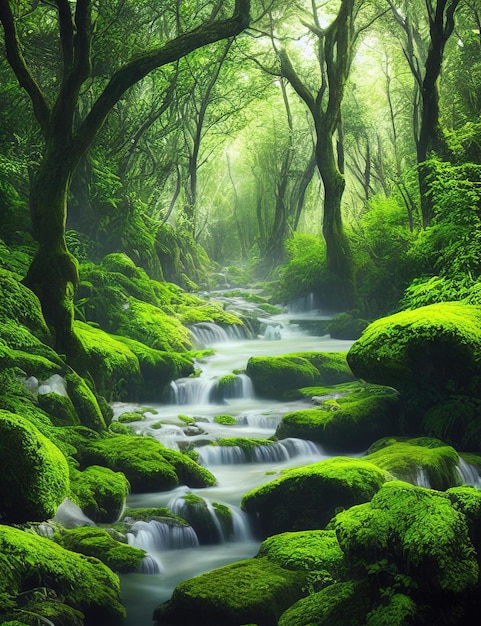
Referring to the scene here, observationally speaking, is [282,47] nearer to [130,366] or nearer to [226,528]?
[130,366]

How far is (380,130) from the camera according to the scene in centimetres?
3803

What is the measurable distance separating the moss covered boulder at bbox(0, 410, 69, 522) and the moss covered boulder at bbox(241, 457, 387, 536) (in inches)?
A: 102

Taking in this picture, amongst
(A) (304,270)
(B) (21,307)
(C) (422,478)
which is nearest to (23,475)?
(B) (21,307)

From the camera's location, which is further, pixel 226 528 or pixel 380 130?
pixel 380 130

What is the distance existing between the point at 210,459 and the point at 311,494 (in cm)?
264

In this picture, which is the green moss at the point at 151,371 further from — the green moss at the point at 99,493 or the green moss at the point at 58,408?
the green moss at the point at 99,493

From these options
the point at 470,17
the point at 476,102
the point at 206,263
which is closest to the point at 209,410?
the point at 476,102

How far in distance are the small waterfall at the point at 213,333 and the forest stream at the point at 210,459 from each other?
0.04 metres

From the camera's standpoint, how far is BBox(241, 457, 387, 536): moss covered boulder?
7480 mm

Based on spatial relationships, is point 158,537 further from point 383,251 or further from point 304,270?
point 304,270

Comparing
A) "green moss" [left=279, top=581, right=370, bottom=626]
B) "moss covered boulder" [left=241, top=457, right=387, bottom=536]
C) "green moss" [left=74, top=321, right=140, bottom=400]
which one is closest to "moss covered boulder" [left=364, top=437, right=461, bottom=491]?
"moss covered boulder" [left=241, top=457, right=387, bottom=536]

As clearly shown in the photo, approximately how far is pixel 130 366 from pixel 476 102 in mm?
10140

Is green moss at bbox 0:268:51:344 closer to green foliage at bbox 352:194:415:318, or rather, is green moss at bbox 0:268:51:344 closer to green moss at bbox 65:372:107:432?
green moss at bbox 65:372:107:432

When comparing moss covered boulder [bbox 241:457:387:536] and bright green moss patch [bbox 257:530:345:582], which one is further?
moss covered boulder [bbox 241:457:387:536]
